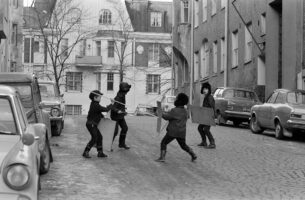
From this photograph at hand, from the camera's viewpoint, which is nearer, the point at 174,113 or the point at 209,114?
the point at 174,113

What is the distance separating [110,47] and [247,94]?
35835 millimetres

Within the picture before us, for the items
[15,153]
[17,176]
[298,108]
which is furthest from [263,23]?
[17,176]

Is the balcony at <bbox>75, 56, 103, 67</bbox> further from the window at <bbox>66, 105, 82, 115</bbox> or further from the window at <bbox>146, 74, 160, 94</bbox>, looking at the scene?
the window at <bbox>146, 74, 160, 94</bbox>

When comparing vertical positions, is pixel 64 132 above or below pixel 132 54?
below

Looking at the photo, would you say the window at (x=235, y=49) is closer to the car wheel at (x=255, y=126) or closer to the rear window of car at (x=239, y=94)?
the rear window of car at (x=239, y=94)

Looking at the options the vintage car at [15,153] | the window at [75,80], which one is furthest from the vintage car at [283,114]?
the window at [75,80]

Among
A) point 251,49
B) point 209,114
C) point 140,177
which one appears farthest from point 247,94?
point 140,177

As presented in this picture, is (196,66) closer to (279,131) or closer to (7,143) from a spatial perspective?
(279,131)

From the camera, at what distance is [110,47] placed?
60531mm

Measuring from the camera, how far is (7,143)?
20.7ft

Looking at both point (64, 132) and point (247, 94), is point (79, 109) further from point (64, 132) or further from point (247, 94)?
point (64, 132)

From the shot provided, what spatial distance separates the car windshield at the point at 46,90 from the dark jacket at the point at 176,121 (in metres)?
7.08

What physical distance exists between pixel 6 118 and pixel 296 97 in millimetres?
14115

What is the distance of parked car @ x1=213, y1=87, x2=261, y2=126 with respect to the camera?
2480cm
